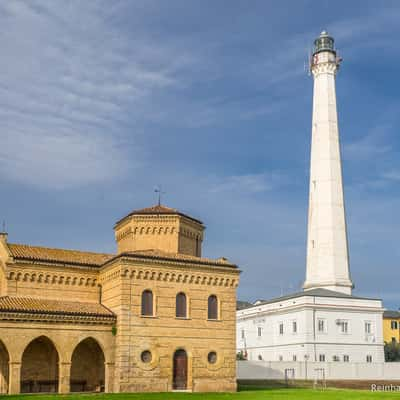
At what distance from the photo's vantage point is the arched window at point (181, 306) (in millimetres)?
39938

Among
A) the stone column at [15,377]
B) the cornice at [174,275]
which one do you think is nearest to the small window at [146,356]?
the cornice at [174,275]

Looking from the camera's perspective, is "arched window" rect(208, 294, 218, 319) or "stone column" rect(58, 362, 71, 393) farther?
"arched window" rect(208, 294, 218, 319)

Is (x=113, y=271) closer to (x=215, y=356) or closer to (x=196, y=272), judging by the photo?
(x=196, y=272)

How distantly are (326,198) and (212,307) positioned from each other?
3052 cm

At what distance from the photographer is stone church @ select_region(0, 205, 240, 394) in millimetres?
36250

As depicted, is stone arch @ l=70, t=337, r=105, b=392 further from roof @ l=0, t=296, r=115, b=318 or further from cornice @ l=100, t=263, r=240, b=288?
cornice @ l=100, t=263, r=240, b=288

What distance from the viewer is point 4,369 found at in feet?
121

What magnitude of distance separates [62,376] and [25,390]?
2.73 meters

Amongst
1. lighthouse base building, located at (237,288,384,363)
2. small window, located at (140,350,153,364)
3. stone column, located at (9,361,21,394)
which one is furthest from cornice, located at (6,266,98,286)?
lighthouse base building, located at (237,288,384,363)

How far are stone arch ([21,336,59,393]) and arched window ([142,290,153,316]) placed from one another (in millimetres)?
5575

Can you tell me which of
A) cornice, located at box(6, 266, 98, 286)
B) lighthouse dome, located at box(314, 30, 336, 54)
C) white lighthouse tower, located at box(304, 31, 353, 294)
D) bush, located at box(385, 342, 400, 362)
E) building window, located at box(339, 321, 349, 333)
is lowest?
bush, located at box(385, 342, 400, 362)

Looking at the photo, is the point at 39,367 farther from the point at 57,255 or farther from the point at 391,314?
the point at 391,314

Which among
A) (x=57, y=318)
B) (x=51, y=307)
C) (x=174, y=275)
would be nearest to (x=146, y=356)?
(x=174, y=275)

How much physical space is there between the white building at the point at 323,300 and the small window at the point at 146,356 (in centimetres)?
2532
